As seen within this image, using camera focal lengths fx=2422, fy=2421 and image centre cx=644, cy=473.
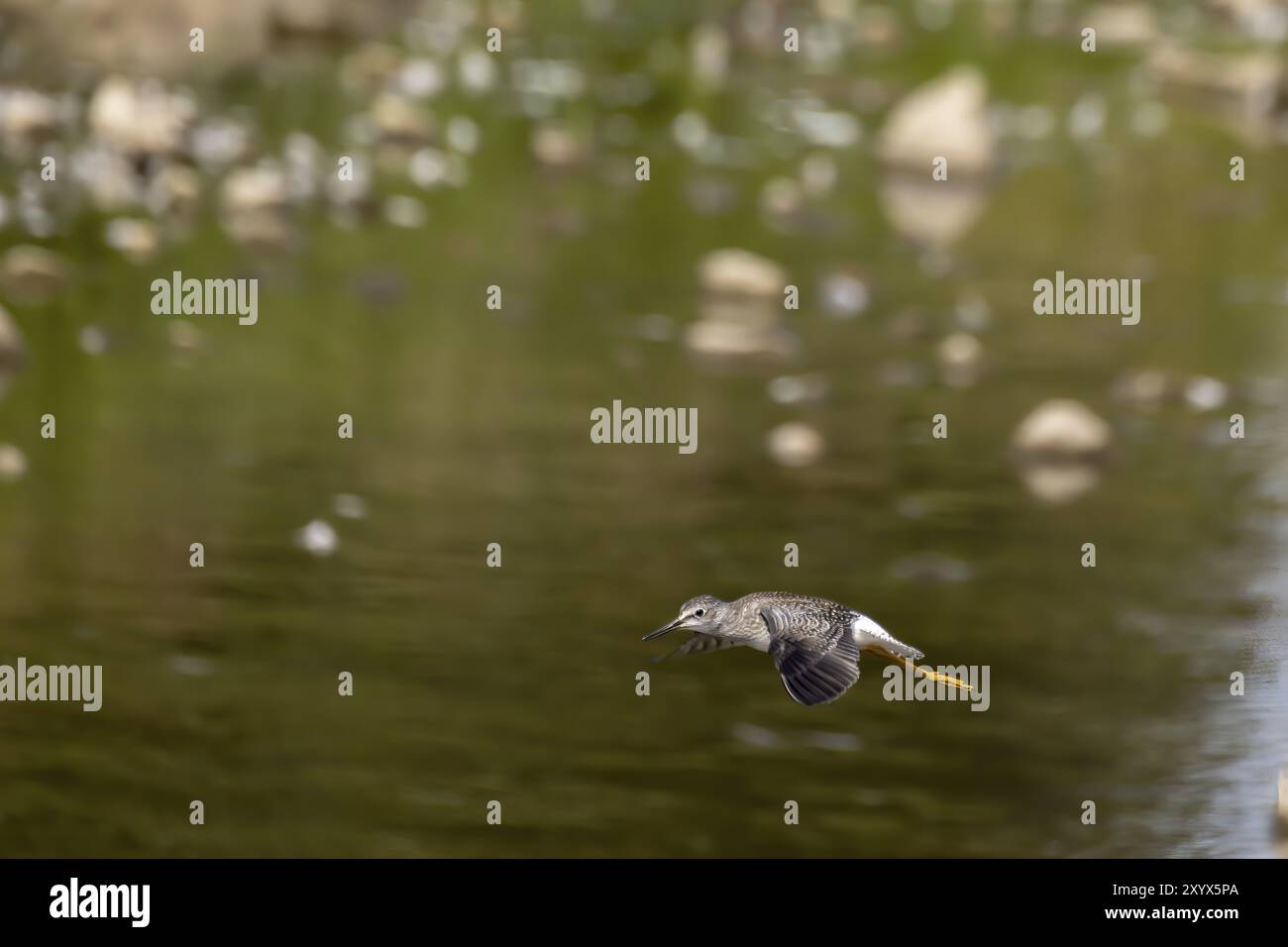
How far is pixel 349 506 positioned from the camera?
14.5m

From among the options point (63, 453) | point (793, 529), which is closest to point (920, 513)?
point (793, 529)

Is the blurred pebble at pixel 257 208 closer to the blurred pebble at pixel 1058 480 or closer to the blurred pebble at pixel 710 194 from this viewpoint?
the blurred pebble at pixel 710 194

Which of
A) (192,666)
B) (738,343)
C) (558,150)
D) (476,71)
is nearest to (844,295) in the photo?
(738,343)

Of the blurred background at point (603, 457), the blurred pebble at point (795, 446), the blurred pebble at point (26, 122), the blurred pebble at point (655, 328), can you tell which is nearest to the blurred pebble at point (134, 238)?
the blurred background at point (603, 457)

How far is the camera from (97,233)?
21141 millimetres

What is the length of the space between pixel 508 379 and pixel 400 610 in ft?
15.8

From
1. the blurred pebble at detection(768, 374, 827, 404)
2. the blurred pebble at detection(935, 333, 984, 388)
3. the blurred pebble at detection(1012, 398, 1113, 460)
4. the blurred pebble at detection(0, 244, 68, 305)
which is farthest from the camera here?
the blurred pebble at detection(0, 244, 68, 305)

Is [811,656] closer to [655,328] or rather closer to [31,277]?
[655,328]

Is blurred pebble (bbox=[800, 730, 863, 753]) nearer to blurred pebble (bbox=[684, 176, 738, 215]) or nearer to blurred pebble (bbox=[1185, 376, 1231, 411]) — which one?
blurred pebble (bbox=[1185, 376, 1231, 411])

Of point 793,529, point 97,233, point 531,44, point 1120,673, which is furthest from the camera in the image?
point 531,44

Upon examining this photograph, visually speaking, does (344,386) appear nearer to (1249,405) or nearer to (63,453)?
(63,453)

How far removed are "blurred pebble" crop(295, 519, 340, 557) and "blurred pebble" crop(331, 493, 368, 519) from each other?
0.22 m

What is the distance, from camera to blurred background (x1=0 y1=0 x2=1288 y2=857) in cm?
1099

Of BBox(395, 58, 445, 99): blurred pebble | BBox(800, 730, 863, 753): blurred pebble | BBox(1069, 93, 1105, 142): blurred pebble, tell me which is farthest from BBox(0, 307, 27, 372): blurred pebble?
BBox(1069, 93, 1105, 142): blurred pebble
